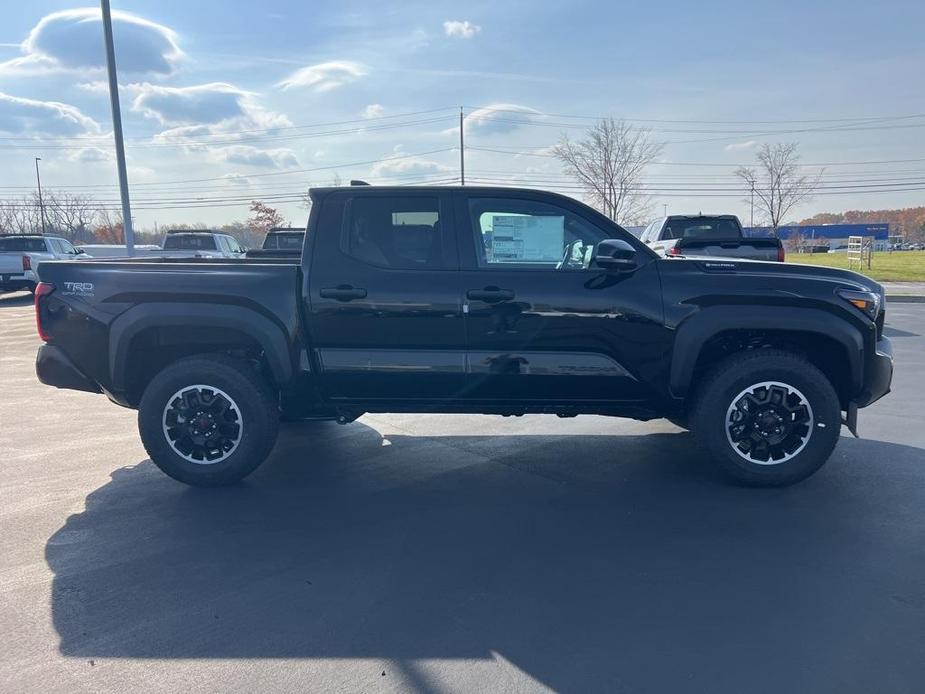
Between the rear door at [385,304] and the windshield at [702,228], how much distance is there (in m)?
8.65

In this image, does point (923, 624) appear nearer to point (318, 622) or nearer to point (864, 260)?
point (318, 622)

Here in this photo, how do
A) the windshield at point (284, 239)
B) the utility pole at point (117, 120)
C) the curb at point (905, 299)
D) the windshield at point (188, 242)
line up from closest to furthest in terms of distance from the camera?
the utility pole at point (117, 120) → the windshield at point (284, 239) → the curb at point (905, 299) → the windshield at point (188, 242)

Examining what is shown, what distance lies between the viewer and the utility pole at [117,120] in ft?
46.1

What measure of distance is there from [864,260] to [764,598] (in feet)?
112

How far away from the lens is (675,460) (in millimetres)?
5387

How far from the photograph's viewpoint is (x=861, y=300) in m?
4.59

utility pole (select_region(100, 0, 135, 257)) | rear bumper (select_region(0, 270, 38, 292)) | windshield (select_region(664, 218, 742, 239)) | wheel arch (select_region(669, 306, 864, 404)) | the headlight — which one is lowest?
rear bumper (select_region(0, 270, 38, 292))

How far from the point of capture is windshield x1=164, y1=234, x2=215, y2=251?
19281mm

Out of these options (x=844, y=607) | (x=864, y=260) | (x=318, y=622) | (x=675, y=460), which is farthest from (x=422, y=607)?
(x=864, y=260)

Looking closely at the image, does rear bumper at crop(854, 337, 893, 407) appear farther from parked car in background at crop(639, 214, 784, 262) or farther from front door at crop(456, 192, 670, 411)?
parked car in background at crop(639, 214, 784, 262)

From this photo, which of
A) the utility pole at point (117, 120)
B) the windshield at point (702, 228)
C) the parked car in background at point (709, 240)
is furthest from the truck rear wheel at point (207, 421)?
the utility pole at point (117, 120)

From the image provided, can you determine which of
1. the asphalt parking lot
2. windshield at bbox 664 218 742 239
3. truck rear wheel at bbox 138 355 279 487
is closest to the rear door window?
truck rear wheel at bbox 138 355 279 487

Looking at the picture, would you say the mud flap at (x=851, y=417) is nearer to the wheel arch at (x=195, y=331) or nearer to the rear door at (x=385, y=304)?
the rear door at (x=385, y=304)

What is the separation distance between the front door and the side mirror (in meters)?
0.14
